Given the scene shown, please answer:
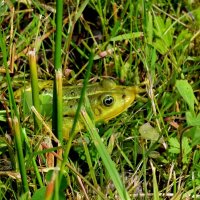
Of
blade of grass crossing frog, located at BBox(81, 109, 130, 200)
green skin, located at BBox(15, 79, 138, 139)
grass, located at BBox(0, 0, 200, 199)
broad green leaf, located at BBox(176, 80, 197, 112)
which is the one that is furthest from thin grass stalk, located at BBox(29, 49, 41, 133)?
broad green leaf, located at BBox(176, 80, 197, 112)

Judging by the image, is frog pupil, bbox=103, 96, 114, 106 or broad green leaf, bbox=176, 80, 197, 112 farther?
frog pupil, bbox=103, 96, 114, 106

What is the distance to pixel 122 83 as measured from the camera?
205 centimetres

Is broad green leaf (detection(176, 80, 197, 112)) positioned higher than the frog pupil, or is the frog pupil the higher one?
broad green leaf (detection(176, 80, 197, 112))

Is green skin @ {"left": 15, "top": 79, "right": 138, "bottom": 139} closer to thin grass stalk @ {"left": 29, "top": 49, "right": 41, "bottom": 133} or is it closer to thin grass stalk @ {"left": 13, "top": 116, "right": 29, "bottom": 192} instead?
thin grass stalk @ {"left": 29, "top": 49, "right": 41, "bottom": 133}

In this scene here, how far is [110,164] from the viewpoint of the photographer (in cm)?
126

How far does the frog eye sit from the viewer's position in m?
1.91

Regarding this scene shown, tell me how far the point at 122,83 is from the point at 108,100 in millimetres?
150

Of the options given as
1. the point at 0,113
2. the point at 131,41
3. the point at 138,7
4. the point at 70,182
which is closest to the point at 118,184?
the point at 70,182

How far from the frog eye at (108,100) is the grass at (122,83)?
0.06 meters

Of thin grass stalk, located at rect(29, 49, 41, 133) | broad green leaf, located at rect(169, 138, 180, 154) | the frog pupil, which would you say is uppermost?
thin grass stalk, located at rect(29, 49, 41, 133)

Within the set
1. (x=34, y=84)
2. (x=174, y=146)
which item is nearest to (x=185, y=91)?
(x=174, y=146)

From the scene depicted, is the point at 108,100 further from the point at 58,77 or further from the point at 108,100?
the point at 58,77

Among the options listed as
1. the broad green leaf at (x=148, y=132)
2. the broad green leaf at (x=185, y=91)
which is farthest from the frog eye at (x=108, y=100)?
the broad green leaf at (x=185, y=91)

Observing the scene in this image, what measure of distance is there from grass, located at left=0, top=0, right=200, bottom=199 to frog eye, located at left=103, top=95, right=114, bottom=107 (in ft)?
0.20
